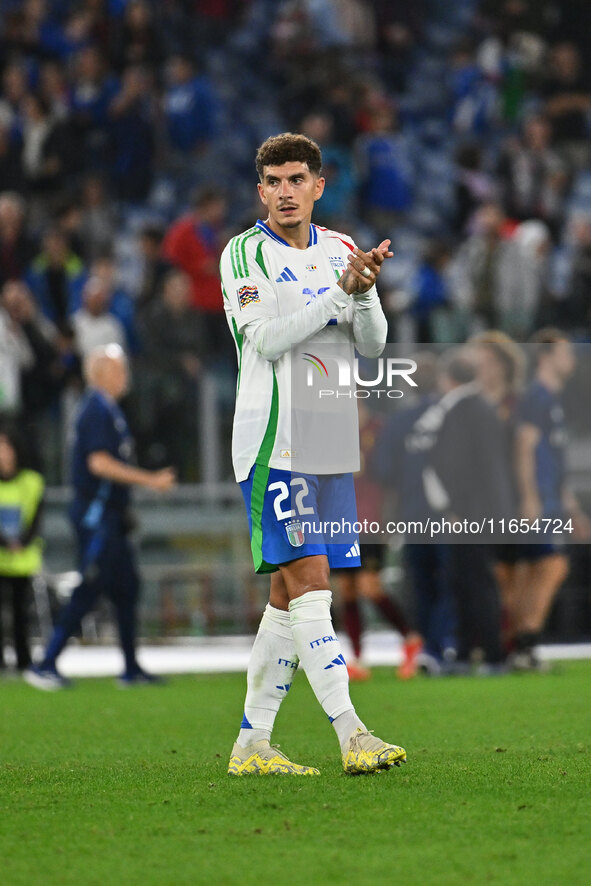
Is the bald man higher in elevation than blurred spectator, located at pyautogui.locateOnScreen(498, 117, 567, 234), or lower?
lower

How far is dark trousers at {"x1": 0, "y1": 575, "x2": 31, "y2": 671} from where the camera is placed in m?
11.5

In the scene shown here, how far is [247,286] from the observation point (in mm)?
4801

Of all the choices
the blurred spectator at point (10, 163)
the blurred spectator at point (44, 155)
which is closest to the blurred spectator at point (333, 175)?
the blurred spectator at point (44, 155)

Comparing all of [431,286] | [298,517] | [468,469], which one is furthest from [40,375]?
[298,517]

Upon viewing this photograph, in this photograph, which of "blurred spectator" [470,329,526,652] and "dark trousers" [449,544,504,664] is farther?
"dark trousers" [449,544,504,664]

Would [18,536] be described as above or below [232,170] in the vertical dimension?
below

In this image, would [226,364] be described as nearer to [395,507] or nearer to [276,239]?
[395,507]

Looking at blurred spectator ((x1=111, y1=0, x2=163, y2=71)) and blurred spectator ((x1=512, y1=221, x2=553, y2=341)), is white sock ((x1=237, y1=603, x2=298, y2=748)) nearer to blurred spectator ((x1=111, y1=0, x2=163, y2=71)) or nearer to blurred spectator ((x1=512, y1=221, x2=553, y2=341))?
blurred spectator ((x1=512, y1=221, x2=553, y2=341))

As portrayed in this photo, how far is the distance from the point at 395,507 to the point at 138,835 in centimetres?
687

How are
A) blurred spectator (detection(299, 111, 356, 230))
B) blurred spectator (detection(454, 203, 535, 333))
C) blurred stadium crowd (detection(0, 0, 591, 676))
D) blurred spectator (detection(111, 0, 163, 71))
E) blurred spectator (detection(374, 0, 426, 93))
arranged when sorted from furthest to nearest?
1. blurred spectator (detection(374, 0, 426, 93))
2. blurred spectator (detection(111, 0, 163, 71))
3. blurred spectator (detection(299, 111, 356, 230))
4. blurred spectator (detection(454, 203, 535, 333))
5. blurred stadium crowd (detection(0, 0, 591, 676))

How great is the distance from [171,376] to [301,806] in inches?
391

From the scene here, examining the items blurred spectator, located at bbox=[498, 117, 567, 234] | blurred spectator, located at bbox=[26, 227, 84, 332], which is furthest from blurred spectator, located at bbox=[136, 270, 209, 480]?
blurred spectator, located at bbox=[498, 117, 567, 234]

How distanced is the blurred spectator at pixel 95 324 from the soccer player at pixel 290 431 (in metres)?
9.35

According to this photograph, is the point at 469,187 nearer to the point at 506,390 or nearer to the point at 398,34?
the point at 398,34
